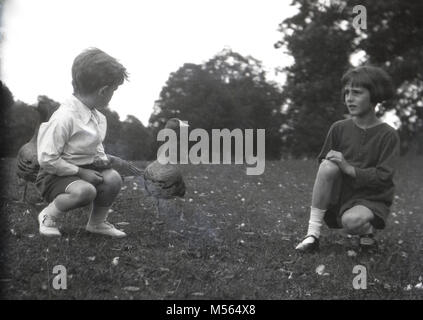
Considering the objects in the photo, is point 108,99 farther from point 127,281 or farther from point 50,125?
point 127,281

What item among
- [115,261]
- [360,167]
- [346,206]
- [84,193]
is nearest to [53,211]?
[84,193]

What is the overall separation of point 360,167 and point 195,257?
5.30 ft

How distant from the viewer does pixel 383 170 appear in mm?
4152

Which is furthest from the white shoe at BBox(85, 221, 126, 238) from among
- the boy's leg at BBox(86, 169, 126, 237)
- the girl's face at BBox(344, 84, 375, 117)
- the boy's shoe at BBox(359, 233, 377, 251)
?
the girl's face at BBox(344, 84, 375, 117)

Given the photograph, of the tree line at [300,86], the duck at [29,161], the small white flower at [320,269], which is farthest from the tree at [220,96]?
the small white flower at [320,269]

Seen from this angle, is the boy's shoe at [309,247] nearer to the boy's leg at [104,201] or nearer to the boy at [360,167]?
the boy at [360,167]

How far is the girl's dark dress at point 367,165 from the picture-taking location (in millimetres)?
4141

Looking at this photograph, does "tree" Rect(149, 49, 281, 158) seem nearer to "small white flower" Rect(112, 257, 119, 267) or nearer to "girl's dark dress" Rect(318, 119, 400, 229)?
"girl's dark dress" Rect(318, 119, 400, 229)

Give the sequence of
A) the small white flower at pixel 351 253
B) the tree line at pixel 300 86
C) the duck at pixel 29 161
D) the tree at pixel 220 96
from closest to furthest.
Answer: the small white flower at pixel 351 253, the duck at pixel 29 161, the tree line at pixel 300 86, the tree at pixel 220 96

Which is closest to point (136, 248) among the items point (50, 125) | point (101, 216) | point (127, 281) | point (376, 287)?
point (101, 216)

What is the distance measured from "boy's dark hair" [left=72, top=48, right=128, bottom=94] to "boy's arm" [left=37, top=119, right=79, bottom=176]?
0.34 m

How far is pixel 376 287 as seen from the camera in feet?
11.4

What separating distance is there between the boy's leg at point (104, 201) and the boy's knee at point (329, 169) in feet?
5.66

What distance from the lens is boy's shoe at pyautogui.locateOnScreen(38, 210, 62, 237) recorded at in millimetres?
3903
